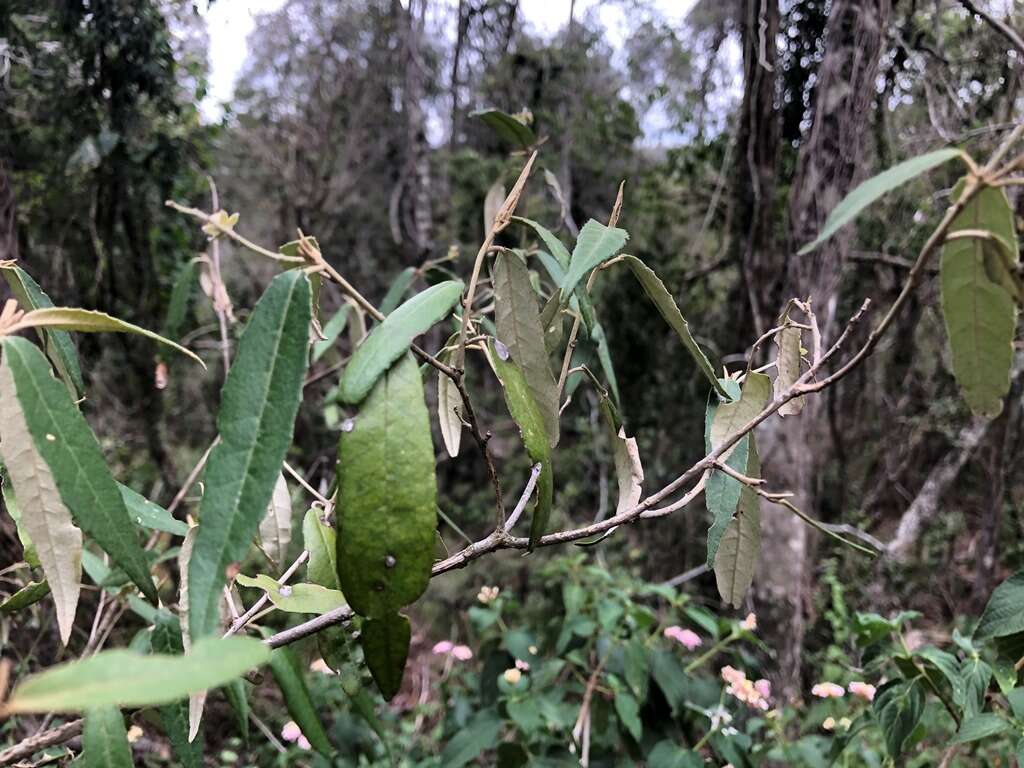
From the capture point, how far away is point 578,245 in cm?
41

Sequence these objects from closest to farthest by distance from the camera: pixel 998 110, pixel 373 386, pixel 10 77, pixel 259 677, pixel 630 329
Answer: pixel 373 386, pixel 259 677, pixel 10 77, pixel 998 110, pixel 630 329

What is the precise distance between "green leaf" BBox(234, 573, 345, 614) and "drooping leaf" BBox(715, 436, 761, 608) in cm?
28

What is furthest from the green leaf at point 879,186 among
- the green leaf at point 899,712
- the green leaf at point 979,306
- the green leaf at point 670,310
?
the green leaf at point 899,712

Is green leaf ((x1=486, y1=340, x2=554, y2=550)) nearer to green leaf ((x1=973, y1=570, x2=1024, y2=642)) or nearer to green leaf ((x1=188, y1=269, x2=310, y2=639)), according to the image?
green leaf ((x1=188, y1=269, x2=310, y2=639))

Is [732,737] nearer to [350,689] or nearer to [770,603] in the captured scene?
[350,689]

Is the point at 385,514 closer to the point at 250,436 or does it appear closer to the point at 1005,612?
the point at 250,436

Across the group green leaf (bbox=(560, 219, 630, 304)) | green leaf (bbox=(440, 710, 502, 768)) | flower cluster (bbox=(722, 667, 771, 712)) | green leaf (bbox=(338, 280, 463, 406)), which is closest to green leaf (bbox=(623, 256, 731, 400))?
green leaf (bbox=(560, 219, 630, 304))

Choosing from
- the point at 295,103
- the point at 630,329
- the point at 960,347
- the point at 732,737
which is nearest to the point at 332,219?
Answer: the point at 295,103

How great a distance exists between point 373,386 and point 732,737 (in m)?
0.83

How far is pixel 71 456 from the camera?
32cm

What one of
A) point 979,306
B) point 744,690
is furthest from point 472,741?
point 979,306

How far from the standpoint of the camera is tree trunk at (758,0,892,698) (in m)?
1.65

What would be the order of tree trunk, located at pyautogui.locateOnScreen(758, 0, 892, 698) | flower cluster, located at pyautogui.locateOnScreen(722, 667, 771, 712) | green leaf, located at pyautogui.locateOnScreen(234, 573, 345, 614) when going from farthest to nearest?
tree trunk, located at pyautogui.locateOnScreen(758, 0, 892, 698) < flower cluster, located at pyautogui.locateOnScreen(722, 667, 771, 712) < green leaf, located at pyautogui.locateOnScreen(234, 573, 345, 614)

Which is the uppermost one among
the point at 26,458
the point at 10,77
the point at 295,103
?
the point at 295,103
